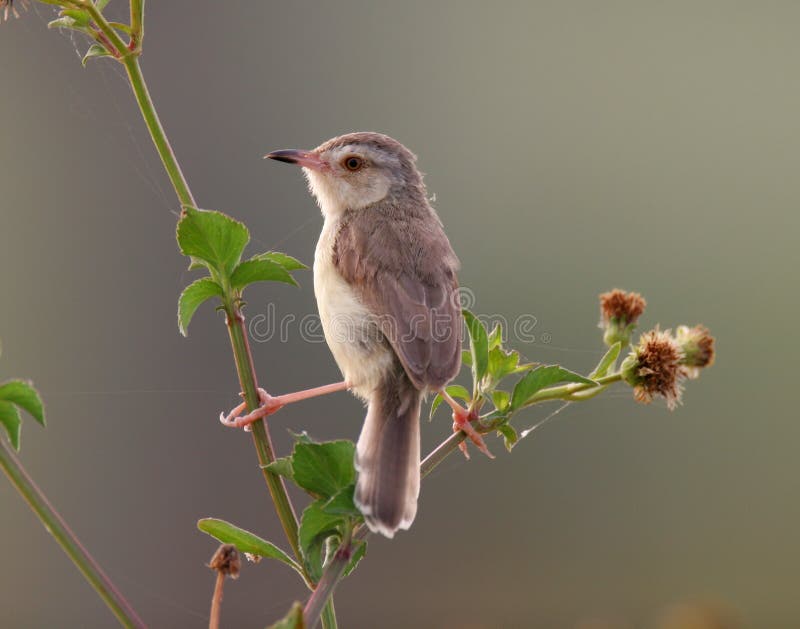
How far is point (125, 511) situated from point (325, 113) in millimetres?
5072

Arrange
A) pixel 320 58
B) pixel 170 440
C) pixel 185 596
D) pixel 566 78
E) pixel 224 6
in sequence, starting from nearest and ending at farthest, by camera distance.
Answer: pixel 185 596
pixel 170 440
pixel 224 6
pixel 320 58
pixel 566 78

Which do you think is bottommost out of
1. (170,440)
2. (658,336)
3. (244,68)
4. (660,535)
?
(660,535)

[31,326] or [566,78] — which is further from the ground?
[566,78]

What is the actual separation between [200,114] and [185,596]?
5.09m

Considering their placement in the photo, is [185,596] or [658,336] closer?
[658,336]

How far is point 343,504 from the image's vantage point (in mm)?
1699

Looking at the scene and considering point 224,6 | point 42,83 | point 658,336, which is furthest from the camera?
point 224,6

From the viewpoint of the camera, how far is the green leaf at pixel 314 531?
1719mm

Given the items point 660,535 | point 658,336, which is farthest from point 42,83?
point 658,336

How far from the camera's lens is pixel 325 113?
11.1 meters

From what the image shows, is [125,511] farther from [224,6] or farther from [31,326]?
[224,6]

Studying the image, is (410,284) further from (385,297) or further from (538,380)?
(538,380)

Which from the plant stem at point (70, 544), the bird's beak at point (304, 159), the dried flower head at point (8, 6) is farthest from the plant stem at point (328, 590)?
the bird's beak at point (304, 159)

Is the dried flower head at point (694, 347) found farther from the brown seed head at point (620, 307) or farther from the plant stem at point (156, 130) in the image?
the plant stem at point (156, 130)
